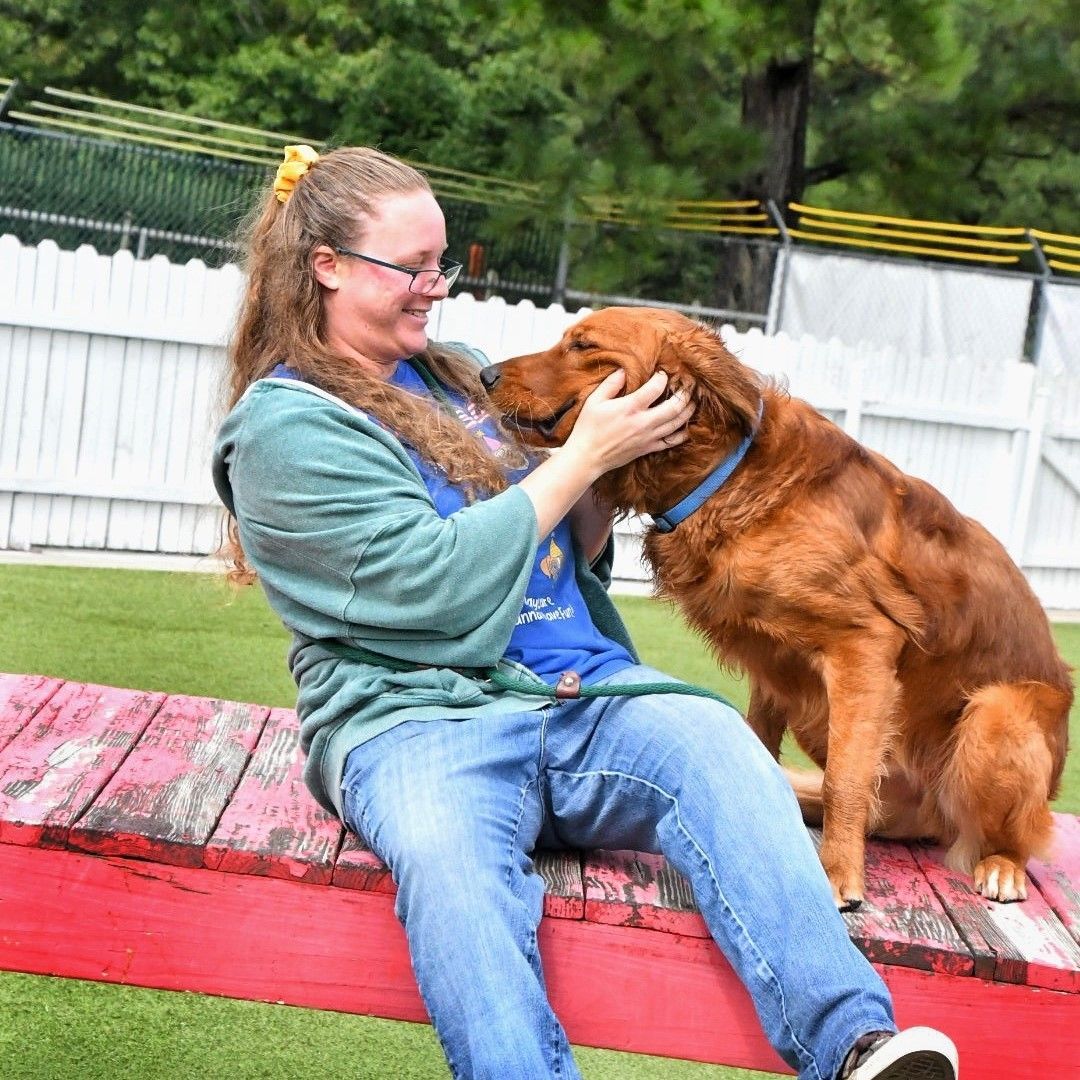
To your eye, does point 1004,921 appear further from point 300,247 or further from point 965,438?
point 965,438

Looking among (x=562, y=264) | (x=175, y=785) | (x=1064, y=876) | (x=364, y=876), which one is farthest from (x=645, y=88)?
(x=364, y=876)

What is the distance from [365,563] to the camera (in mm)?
2447

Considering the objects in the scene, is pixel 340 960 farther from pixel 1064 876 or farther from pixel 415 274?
pixel 1064 876

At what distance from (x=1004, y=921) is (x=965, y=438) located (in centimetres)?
761

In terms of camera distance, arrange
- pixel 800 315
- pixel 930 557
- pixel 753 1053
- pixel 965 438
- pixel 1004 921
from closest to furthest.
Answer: pixel 753 1053
pixel 1004 921
pixel 930 557
pixel 965 438
pixel 800 315

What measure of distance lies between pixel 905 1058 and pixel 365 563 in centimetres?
116

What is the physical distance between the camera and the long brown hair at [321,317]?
8.79 ft

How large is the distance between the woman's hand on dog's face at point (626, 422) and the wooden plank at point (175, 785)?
98 centimetres

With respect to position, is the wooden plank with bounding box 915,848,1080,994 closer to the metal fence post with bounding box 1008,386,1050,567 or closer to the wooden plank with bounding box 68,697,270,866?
the wooden plank with bounding box 68,697,270,866

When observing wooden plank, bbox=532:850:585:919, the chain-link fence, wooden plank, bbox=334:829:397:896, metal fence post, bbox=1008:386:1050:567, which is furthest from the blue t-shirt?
the chain-link fence

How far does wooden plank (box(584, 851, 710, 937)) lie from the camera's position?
2475mm

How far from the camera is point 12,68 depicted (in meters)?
22.6

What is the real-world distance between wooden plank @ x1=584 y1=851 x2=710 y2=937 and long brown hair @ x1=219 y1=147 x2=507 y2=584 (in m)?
0.76

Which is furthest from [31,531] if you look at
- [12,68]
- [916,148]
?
[12,68]
